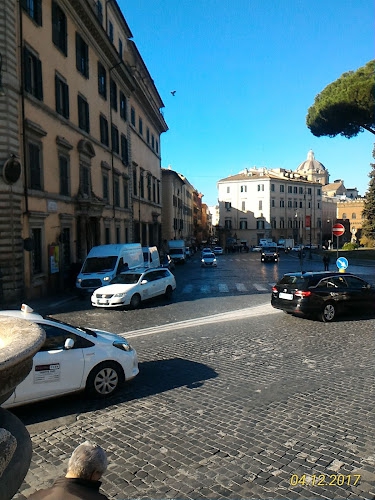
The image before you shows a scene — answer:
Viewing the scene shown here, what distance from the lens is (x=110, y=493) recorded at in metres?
4.07

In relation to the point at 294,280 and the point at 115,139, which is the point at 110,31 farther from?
the point at 294,280

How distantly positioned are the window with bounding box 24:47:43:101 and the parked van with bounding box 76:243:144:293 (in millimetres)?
7800

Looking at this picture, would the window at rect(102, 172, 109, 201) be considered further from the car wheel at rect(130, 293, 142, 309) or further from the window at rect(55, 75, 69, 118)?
the car wheel at rect(130, 293, 142, 309)

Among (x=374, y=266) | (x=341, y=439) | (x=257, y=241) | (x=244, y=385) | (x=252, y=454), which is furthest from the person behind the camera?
(x=257, y=241)

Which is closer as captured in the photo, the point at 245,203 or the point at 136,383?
the point at 136,383

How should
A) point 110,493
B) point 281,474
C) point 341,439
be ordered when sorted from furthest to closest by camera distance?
point 341,439 → point 281,474 → point 110,493

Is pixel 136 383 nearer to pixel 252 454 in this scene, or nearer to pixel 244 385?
pixel 244 385

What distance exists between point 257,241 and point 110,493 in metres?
94.6

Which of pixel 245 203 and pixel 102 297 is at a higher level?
pixel 245 203

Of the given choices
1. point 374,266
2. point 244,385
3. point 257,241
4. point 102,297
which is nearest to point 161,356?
point 244,385

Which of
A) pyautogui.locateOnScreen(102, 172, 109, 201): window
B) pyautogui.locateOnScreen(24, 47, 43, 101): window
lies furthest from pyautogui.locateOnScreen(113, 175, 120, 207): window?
A: pyautogui.locateOnScreen(24, 47, 43, 101): window

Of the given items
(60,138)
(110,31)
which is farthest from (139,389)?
(110,31)

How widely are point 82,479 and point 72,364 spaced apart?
13.7 ft

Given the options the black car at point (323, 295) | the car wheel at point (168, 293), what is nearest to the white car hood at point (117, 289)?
the car wheel at point (168, 293)
